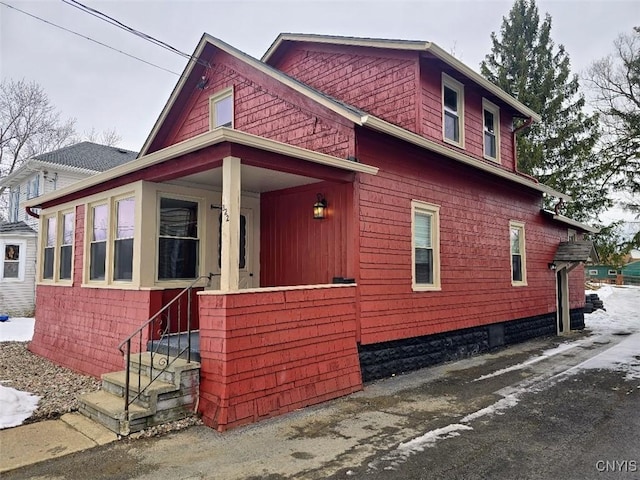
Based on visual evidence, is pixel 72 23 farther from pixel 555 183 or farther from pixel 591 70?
pixel 591 70

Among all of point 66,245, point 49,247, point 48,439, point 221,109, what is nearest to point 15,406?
point 48,439

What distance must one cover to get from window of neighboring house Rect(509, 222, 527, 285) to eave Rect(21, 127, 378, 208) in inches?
224

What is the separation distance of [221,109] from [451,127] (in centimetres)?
494

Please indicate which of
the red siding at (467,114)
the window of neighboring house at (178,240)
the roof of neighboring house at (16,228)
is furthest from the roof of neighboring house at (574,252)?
the roof of neighboring house at (16,228)

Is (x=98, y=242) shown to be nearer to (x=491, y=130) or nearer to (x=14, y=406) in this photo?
(x=14, y=406)

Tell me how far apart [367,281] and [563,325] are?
8747mm

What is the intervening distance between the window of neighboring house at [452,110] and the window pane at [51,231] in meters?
8.23

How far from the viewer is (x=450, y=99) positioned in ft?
30.3

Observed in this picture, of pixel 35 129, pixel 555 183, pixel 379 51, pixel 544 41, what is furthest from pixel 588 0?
pixel 35 129

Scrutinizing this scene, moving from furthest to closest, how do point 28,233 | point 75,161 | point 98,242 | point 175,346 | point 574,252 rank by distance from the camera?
point 75,161 → point 28,233 → point 574,252 → point 98,242 → point 175,346

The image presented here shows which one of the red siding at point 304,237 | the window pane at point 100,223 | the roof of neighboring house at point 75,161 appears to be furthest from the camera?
the roof of neighboring house at point 75,161

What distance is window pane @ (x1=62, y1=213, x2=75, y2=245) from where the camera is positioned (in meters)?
8.39

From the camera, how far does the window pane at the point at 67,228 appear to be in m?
8.39

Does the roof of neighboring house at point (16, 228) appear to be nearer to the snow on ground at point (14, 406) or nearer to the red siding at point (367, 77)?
the snow on ground at point (14, 406)
